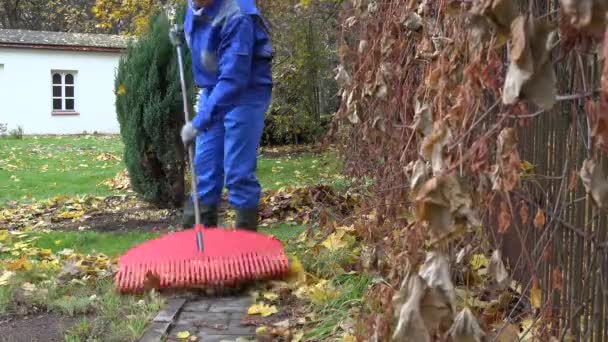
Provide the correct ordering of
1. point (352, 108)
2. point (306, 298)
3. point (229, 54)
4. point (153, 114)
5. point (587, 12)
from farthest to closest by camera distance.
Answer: point (153, 114), point (229, 54), point (306, 298), point (352, 108), point (587, 12)

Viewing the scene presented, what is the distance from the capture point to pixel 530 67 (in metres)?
1.01

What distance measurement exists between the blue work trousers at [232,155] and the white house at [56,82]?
21.2m

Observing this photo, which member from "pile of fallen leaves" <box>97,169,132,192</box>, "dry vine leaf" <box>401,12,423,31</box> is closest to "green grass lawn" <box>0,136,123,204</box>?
"pile of fallen leaves" <box>97,169,132,192</box>

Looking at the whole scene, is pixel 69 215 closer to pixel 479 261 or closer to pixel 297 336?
pixel 297 336

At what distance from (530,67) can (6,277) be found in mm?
3753

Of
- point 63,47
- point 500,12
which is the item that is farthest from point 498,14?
point 63,47

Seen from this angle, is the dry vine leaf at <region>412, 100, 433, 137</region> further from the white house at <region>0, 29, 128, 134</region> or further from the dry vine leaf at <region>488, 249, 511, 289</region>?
the white house at <region>0, 29, 128, 134</region>

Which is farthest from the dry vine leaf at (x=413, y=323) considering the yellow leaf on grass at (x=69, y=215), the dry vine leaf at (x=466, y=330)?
the yellow leaf on grass at (x=69, y=215)

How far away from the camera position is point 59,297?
12.5 ft

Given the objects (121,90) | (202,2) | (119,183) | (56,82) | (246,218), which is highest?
(202,2)

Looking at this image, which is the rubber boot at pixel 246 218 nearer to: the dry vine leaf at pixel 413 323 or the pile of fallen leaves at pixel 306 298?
the pile of fallen leaves at pixel 306 298

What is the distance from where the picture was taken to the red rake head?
3641 mm

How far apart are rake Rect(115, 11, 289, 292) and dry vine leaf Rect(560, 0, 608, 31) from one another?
9.68ft

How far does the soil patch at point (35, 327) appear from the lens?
10.4ft
